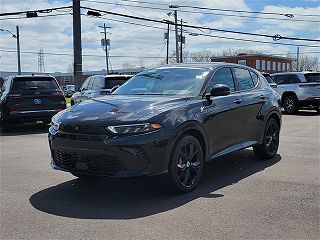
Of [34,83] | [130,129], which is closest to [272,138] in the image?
[130,129]

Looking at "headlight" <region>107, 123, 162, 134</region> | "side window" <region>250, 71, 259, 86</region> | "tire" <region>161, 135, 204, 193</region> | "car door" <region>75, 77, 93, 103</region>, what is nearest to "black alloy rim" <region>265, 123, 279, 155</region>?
"side window" <region>250, 71, 259, 86</region>

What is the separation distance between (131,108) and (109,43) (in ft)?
205

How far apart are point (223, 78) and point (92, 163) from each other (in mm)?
2668

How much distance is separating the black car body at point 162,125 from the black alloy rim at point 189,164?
0.01 meters

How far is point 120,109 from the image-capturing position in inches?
215

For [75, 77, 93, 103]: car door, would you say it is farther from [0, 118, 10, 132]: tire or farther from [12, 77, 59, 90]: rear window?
[0, 118, 10, 132]: tire

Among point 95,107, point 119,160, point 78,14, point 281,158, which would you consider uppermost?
point 78,14

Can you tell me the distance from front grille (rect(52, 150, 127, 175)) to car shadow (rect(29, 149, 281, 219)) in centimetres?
42

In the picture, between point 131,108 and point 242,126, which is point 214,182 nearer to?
point 242,126

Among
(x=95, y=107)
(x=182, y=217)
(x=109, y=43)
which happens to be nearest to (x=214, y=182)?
(x=182, y=217)

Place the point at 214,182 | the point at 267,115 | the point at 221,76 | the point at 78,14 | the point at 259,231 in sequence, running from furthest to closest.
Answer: the point at 78,14, the point at 267,115, the point at 221,76, the point at 214,182, the point at 259,231

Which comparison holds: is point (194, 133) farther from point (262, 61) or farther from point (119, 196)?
point (262, 61)

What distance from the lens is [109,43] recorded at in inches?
2618

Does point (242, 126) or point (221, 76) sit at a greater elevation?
point (221, 76)
